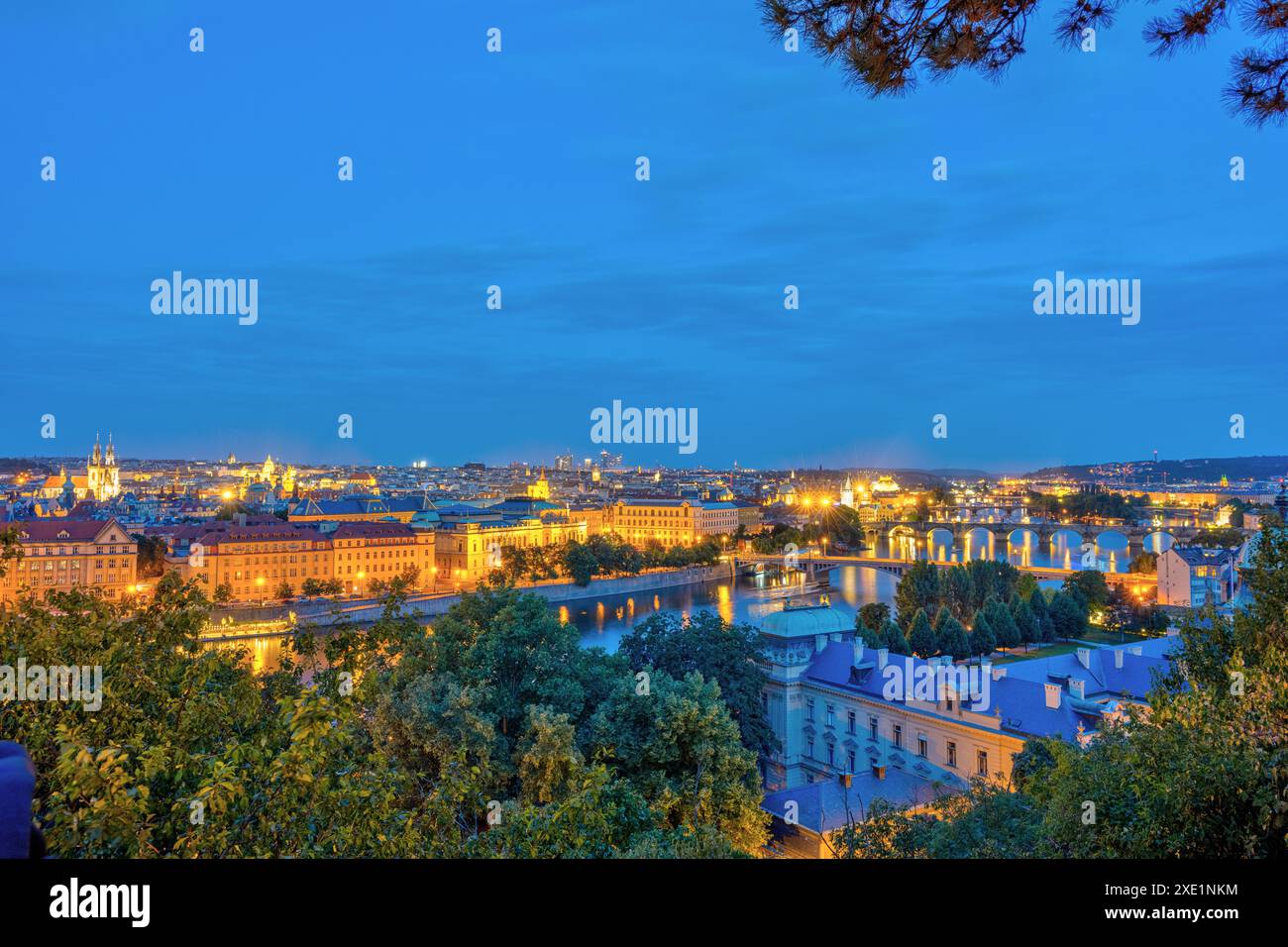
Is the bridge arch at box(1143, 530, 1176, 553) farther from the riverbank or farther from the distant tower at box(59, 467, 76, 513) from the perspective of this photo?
the distant tower at box(59, 467, 76, 513)

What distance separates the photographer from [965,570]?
22.0 m

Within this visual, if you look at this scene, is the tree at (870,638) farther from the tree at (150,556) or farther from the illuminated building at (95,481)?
the illuminated building at (95,481)

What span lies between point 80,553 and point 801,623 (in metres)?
24.8

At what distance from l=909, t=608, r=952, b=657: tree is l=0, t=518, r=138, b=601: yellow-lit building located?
23.0m

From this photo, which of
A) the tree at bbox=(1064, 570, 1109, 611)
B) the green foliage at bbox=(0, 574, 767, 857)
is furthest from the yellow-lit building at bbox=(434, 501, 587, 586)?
the green foliage at bbox=(0, 574, 767, 857)

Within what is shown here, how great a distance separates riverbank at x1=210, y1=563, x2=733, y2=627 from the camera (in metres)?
27.2

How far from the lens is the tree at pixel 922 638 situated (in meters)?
16.9

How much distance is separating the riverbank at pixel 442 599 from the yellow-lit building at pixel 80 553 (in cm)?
320

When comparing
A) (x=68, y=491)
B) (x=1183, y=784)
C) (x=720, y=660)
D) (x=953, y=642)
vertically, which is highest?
(x=68, y=491)

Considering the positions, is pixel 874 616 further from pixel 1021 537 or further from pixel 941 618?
pixel 1021 537

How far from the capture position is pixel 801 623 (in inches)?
494

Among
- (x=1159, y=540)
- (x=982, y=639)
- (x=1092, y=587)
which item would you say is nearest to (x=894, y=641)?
(x=982, y=639)

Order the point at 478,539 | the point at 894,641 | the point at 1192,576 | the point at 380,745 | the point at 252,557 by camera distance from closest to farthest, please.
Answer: the point at 380,745, the point at 894,641, the point at 1192,576, the point at 252,557, the point at 478,539
